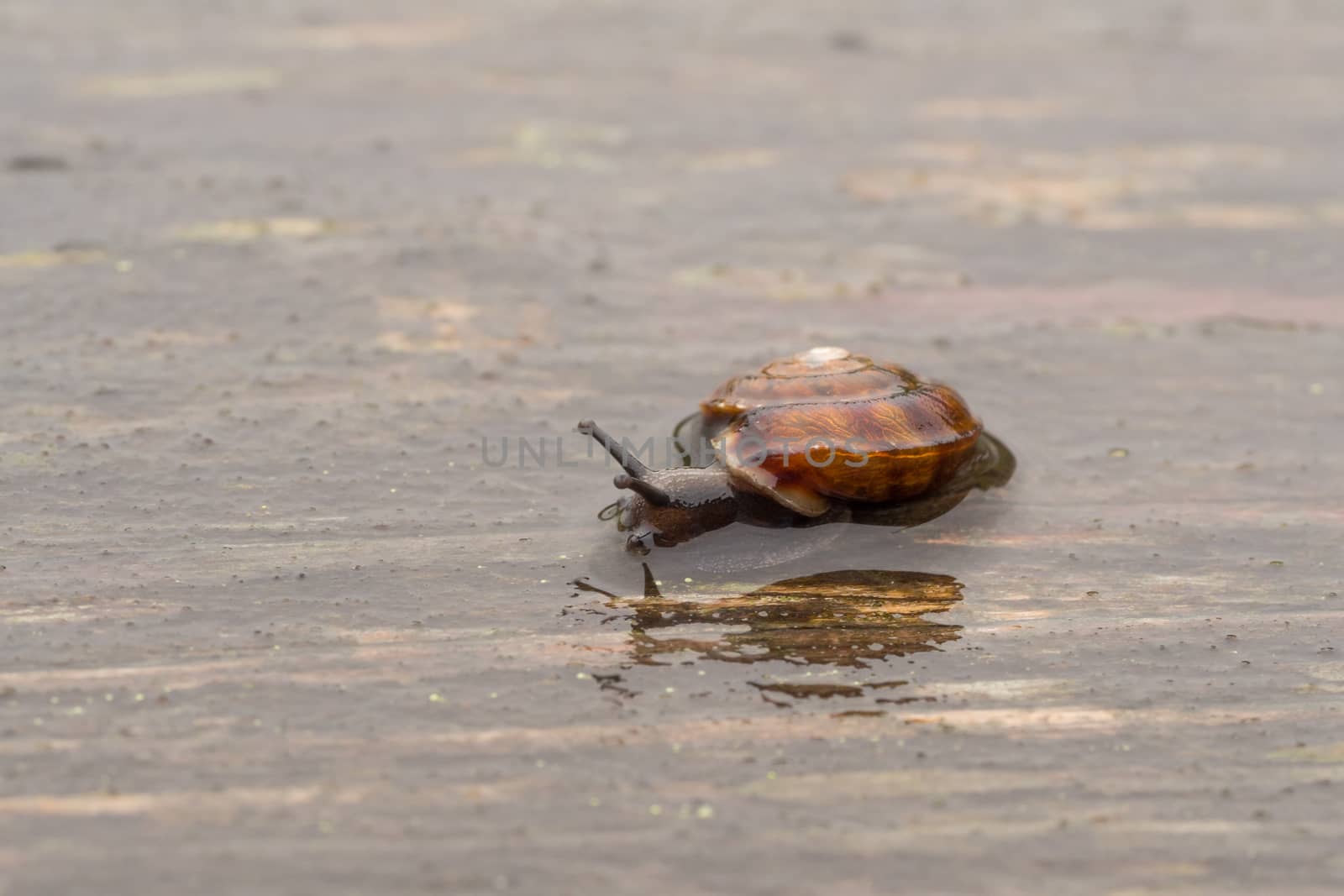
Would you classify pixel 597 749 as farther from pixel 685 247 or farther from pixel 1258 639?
pixel 685 247

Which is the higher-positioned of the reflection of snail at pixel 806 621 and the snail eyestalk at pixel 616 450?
the snail eyestalk at pixel 616 450

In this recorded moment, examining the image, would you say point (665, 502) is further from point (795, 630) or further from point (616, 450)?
point (795, 630)

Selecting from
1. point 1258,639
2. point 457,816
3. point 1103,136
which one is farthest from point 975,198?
point 457,816

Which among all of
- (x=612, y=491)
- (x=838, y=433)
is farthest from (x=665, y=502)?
(x=838, y=433)

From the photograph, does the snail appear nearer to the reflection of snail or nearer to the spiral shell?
the spiral shell

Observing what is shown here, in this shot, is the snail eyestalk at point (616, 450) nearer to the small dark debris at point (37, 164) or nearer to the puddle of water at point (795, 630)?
the puddle of water at point (795, 630)

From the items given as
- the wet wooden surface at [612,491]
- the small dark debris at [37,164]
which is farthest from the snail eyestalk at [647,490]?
the small dark debris at [37,164]

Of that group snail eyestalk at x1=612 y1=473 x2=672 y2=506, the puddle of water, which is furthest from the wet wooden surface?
snail eyestalk at x1=612 y1=473 x2=672 y2=506

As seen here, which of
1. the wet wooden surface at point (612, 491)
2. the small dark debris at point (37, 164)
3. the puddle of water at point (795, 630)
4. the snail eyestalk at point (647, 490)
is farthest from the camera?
the small dark debris at point (37, 164)
